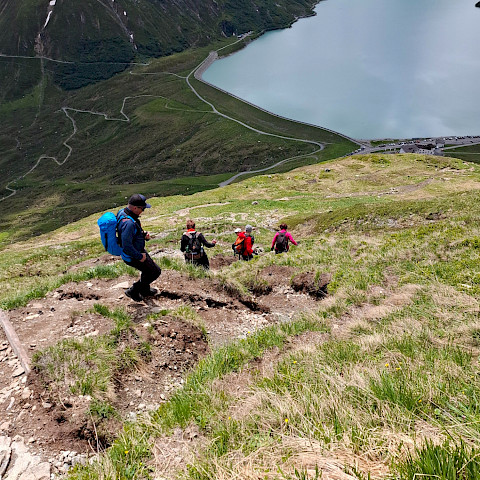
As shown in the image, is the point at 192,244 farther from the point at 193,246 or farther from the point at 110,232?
the point at 110,232

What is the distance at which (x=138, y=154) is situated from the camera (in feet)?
510

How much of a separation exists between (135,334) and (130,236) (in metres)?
2.41

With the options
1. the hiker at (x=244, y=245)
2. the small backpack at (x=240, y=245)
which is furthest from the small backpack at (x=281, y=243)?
the small backpack at (x=240, y=245)

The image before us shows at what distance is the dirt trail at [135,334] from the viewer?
205 inches

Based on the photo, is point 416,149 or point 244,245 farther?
point 416,149

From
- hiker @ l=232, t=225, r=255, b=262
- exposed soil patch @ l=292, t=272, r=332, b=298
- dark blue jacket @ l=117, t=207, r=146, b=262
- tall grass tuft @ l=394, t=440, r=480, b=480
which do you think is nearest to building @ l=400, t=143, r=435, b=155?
hiker @ l=232, t=225, r=255, b=262

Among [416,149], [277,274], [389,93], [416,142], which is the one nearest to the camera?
[277,274]

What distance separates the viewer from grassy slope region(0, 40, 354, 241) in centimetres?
11250

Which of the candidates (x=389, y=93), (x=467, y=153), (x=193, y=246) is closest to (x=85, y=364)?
(x=193, y=246)

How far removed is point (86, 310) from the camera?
8.57 metres

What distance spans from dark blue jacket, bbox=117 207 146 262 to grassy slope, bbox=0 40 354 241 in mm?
92595

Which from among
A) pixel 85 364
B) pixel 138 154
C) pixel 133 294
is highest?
pixel 138 154

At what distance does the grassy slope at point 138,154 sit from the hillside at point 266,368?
9240 cm

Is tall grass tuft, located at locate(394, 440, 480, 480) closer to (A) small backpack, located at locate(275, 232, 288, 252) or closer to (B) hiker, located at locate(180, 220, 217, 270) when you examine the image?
(B) hiker, located at locate(180, 220, 217, 270)
